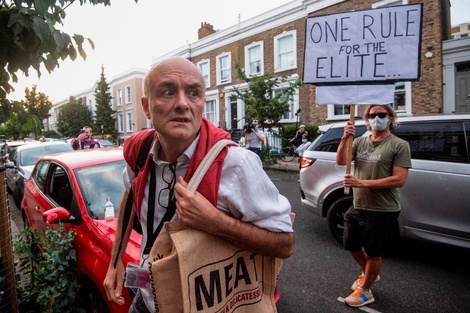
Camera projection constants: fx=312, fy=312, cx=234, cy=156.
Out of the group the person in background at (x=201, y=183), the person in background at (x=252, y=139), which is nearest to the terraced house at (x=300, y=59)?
the person in background at (x=252, y=139)

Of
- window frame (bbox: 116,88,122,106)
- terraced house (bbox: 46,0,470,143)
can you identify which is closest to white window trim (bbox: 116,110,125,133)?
window frame (bbox: 116,88,122,106)

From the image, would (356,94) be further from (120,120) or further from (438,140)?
(120,120)

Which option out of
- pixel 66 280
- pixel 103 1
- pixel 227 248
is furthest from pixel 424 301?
pixel 103 1

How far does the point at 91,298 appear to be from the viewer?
2578 millimetres

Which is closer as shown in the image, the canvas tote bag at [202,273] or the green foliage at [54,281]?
the canvas tote bag at [202,273]

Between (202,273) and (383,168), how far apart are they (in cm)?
245

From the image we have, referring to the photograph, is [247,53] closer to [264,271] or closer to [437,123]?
[437,123]

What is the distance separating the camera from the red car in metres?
2.41

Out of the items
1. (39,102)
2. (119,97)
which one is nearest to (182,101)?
(119,97)

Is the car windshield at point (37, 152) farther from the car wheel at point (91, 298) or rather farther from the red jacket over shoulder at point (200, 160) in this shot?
the red jacket over shoulder at point (200, 160)

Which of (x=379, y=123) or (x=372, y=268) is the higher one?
(x=379, y=123)

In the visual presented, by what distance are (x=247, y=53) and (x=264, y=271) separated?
20.7m

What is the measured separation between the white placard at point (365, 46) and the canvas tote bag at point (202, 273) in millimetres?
2475

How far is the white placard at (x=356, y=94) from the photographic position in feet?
10.1
